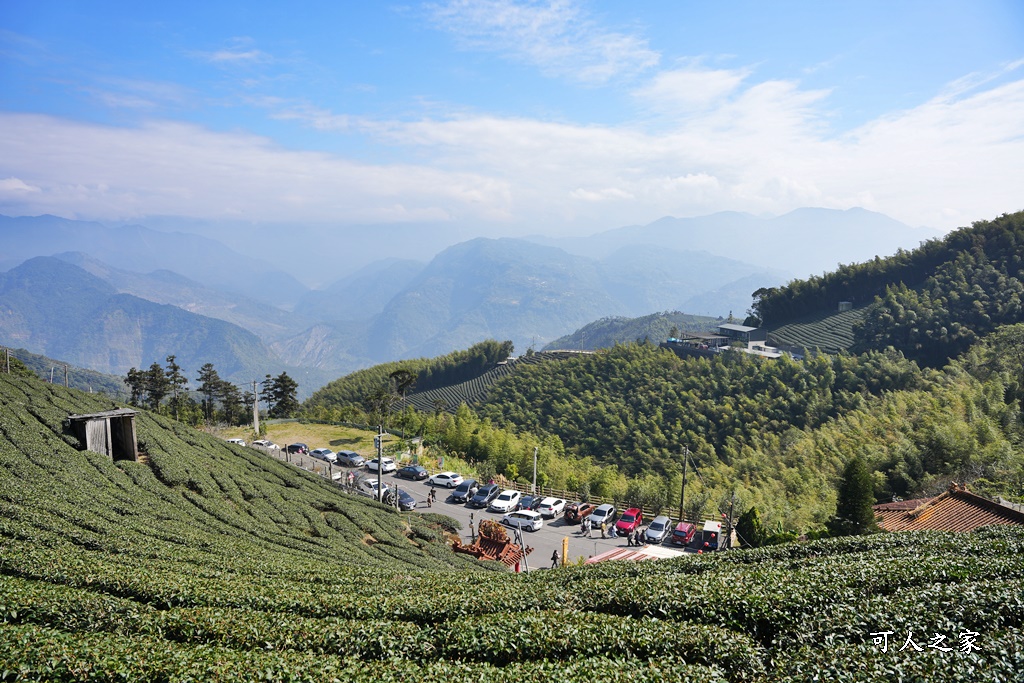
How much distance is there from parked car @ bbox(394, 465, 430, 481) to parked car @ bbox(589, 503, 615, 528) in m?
10.8

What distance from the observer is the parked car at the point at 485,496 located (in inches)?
1077

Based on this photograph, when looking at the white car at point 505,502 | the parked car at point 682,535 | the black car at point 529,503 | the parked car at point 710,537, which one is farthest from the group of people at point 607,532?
the white car at point 505,502

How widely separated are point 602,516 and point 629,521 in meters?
1.25

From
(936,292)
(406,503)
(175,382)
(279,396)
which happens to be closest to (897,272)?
Answer: (936,292)

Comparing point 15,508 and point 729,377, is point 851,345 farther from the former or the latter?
point 15,508

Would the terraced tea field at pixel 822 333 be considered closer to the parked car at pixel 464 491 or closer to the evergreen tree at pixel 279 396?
the parked car at pixel 464 491

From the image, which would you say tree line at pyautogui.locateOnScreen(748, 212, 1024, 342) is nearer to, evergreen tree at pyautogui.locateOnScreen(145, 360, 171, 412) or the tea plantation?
the tea plantation

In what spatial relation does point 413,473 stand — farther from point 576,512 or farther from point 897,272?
point 897,272

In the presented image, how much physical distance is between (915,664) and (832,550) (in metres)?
7.30

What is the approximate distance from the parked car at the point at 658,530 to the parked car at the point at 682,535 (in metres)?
0.48

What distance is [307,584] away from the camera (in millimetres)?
10945

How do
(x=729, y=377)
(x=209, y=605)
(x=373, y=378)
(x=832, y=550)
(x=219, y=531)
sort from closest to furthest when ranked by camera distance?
(x=209, y=605) < (x=832, y=550) < (x=219, y=531) < (x=729, y=377) < (x=373, y=378)

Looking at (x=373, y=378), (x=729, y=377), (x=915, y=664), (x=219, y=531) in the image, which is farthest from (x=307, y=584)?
(x=373, y=378)

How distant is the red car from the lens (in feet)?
78.5
